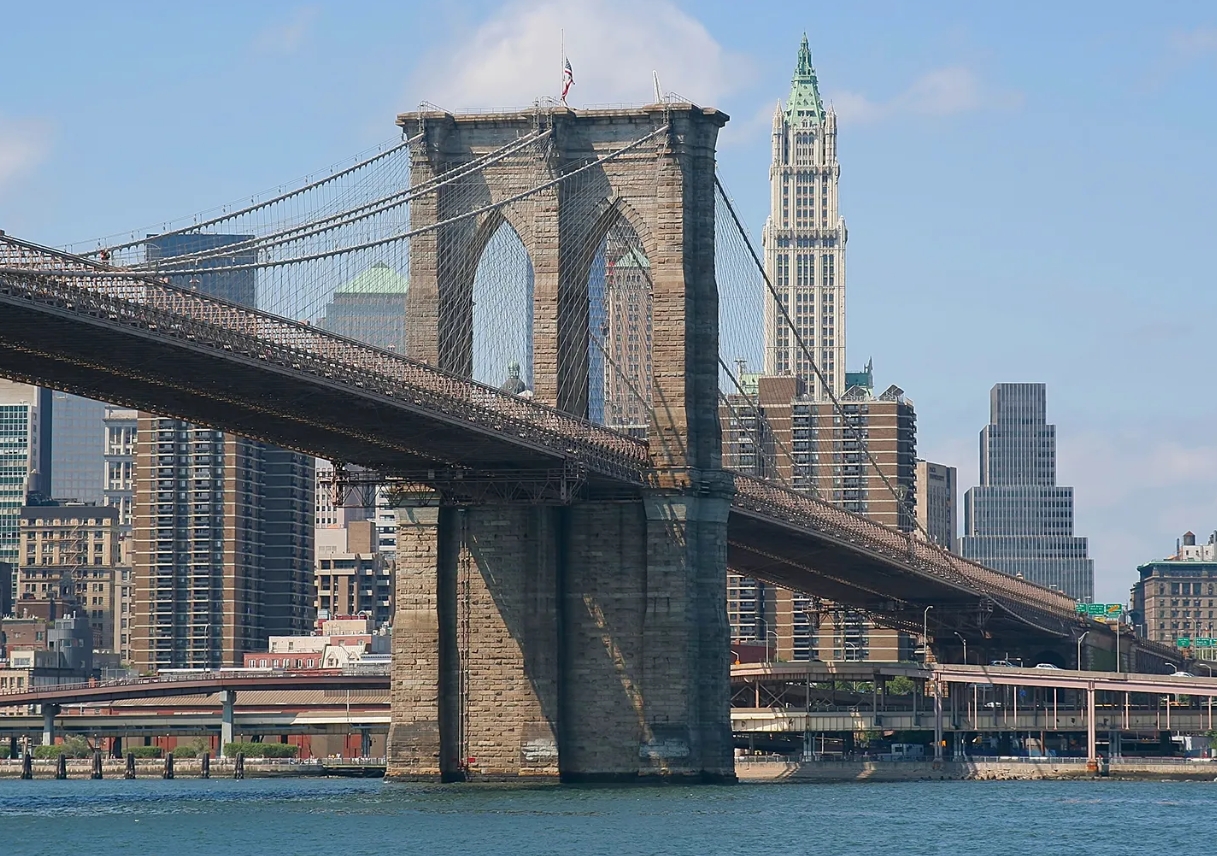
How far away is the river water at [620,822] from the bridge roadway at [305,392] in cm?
1080

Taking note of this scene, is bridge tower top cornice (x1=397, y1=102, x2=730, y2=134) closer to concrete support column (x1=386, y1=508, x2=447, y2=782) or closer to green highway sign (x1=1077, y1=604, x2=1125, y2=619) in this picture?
concrete support column (x1=386, y1=508, x2=447, y2=782)

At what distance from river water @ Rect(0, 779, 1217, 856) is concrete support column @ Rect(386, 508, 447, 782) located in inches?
50.0

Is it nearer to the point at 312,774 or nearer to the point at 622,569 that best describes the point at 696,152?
the point at 622,569

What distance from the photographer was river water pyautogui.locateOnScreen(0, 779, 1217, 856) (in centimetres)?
6944

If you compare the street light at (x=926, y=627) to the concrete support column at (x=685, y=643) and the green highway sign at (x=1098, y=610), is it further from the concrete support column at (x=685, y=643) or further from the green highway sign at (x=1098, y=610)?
the concrete support column at (x=685, y=643)

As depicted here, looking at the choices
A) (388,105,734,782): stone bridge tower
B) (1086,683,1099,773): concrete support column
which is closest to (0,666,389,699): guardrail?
(1086,683,1099,773): concrete support column

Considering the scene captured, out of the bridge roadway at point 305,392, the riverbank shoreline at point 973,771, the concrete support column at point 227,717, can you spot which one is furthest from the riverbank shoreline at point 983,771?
the concrete support column at point 227,717

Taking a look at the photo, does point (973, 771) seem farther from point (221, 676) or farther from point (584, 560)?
point (221, 676)

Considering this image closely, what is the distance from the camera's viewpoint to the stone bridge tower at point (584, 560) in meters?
92.8

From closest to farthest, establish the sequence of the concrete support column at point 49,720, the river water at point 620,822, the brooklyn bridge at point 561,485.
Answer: the river water at point 620,822 < the brooklyn bridge at point 561,485 < the concrete support column at point 49,720

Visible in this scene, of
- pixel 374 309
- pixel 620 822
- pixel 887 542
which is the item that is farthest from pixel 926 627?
pixel 620 822

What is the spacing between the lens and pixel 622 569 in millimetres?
94188

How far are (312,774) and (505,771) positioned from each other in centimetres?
4953

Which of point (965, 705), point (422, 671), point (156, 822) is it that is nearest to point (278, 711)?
point (965, 705)
